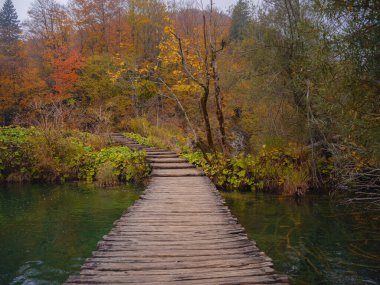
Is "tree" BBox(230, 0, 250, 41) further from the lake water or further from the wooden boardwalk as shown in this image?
the wooden boardwalk

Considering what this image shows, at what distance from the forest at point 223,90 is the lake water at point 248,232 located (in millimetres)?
1107

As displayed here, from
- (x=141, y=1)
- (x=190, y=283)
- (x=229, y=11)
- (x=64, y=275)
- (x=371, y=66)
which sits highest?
(x=141, y=1)

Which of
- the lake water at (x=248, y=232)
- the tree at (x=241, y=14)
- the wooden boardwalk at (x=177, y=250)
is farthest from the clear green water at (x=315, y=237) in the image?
the tree at (x=241, y=14)

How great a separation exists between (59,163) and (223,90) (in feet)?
35.4

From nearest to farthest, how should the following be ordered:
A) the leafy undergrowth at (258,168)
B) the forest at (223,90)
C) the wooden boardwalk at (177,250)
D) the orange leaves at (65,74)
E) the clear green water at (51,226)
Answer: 1. the wooden boardwalk at (177,250)
2. the clear green water at (51,226)
3. the forest at (223,90)
4. the leafy undergrowth at (258,168)
5. the orange leaves at (65,74)

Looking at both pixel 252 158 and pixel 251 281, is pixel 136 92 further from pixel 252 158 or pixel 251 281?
pixel 251 281

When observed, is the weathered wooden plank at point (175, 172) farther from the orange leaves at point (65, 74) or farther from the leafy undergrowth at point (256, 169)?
the orange leaves at point (65, 74)

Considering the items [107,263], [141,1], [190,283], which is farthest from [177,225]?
[141,1]

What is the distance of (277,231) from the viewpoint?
24.6ft

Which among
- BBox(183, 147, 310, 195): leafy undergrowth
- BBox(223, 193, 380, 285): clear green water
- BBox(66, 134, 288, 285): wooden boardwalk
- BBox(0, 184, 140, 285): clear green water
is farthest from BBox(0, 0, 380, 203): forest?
BBox(66, 134, 288, 285): wooden boardwalk

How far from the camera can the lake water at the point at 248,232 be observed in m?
5.47

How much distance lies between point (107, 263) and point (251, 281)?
143 cm

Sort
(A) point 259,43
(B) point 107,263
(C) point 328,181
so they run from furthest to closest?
(A) point 259,43
(C) point 328,181
(B) point 107,263

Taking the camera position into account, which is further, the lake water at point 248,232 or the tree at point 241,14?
the tree at point 241,14
